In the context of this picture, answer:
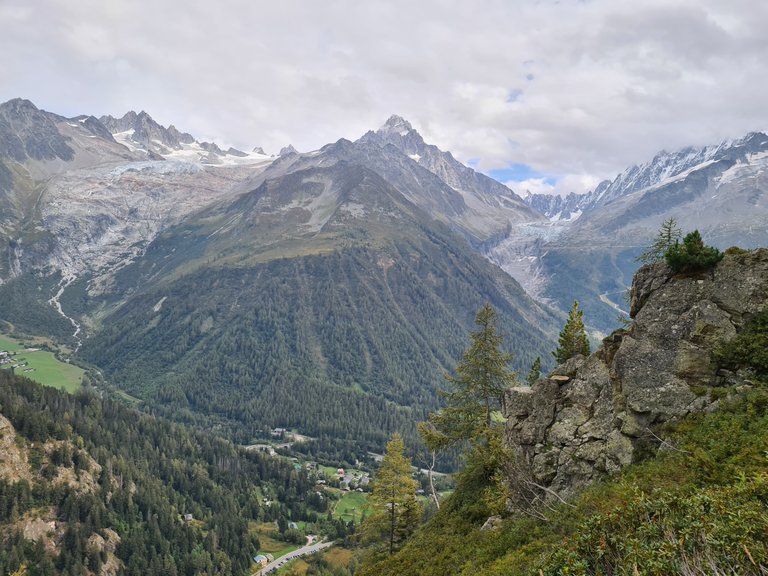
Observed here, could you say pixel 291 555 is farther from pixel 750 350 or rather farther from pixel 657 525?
pixel 657 525

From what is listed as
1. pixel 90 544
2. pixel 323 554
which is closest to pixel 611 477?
pixel 323 554

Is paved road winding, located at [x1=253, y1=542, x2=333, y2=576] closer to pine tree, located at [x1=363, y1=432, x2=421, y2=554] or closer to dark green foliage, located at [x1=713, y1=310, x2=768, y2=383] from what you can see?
pine tree, located at [x1=363, y1=432, x2=421, y2=554]

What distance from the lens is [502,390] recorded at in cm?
4281

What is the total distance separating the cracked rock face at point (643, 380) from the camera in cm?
2877

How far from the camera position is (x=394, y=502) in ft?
164

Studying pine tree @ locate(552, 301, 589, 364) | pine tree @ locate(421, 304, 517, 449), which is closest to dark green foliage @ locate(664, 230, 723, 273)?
pine tree @ locate(552, 301, 589, 364)

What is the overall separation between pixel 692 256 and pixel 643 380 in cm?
938

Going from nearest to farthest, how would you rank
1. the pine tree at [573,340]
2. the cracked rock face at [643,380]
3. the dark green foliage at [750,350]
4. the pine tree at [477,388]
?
the dark green foliage at [750,350] → the cracked rock face at [643,380] → the pine tree at [477,388] → the pine tree at [573,340]

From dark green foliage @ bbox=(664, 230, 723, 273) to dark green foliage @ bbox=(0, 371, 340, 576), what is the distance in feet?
492

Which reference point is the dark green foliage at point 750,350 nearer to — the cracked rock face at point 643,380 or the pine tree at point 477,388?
the cracked rock face at point 643,380

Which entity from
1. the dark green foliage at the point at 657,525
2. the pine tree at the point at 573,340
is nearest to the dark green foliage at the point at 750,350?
the dark green foliage at the point at 657,525

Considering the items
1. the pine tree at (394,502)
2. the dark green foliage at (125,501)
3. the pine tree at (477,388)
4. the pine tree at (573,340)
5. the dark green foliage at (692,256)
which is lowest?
the dark green foliage at (125,501)

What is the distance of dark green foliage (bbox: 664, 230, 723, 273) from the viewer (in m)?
31.4

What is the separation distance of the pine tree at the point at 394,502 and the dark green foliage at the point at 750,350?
32147 millimetres
